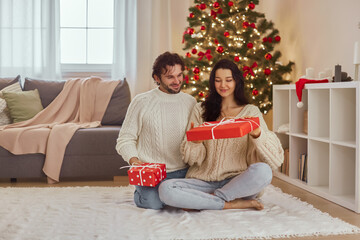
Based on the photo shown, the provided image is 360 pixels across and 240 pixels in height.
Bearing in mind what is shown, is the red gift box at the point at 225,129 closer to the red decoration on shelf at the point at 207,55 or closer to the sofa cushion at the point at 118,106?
the red decoration on shelf at the point at 207,55

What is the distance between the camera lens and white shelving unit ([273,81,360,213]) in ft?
9.49

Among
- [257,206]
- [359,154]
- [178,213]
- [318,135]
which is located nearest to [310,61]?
[318,135]

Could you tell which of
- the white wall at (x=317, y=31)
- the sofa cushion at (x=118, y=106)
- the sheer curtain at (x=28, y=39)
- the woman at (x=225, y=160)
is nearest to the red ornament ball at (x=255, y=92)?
the white wall at (x=317, y=31)

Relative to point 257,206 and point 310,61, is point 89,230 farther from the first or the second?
point 310,61

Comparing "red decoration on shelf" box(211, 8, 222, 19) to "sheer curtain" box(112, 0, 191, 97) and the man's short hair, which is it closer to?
"sheer curtain" box(112, 0, 191, 97)

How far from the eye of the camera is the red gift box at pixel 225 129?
2.26m

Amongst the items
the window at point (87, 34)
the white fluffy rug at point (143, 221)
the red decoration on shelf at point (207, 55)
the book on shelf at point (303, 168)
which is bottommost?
the white fluffy rug at point (143, 221)

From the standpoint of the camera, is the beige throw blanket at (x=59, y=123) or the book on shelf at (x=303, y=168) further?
the beige throw blanket at (x=59, y=123)

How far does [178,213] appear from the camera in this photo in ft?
8.27

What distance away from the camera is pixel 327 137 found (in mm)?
3240

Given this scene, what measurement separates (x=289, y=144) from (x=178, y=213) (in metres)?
1.53

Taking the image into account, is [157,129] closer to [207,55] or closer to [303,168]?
[303,168]

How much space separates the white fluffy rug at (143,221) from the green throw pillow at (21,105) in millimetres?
1320

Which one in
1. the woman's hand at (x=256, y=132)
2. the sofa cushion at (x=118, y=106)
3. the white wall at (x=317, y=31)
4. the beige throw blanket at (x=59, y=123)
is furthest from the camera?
the sofa cushion at (x=118, y=106)
